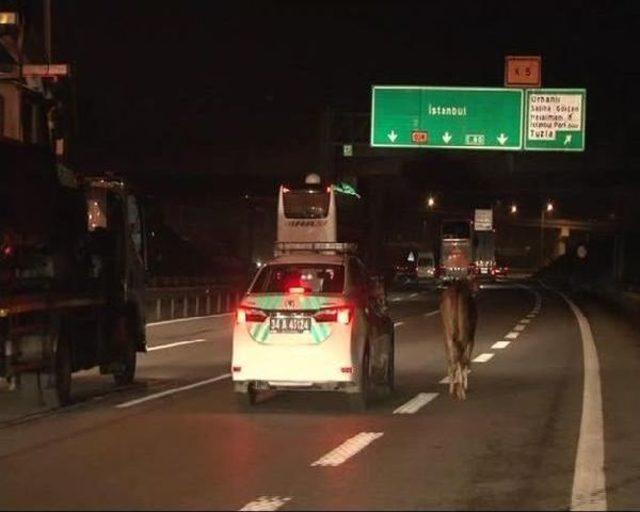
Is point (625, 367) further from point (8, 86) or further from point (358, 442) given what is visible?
point (8, 86)

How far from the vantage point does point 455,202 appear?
346 ft

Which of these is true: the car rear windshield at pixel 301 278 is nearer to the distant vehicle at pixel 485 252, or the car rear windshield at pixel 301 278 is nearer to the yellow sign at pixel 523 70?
the yellow sign at pixel 523 70

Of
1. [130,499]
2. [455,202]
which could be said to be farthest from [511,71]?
[455,202]

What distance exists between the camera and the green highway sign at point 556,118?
39031 mm

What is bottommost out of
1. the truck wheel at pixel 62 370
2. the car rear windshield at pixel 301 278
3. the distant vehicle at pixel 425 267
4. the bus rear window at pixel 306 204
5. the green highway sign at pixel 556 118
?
the distant vehicle at pixel 425 267

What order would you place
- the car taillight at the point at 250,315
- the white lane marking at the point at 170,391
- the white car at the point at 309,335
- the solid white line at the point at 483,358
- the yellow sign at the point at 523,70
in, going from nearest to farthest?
1. the white car at the point at 309,335
2. the car taillight at the point at 250,315
3. the white lane marking at the point at 170,391
4. the solid white line at the point at 483,358
5. the yellow sign at the point at 523,70

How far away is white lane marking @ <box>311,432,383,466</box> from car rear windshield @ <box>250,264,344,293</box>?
2.16 metres

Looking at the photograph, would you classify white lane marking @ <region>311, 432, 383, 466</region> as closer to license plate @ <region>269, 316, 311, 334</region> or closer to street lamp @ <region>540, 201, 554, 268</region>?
license plate @ <region>269, 316, 311, 334</region>

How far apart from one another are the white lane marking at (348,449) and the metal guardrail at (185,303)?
19.8 m

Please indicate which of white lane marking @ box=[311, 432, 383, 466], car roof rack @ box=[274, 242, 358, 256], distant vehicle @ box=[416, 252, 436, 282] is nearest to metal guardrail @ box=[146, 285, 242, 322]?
car roof rack @ box=[274, 242, 358, 256]

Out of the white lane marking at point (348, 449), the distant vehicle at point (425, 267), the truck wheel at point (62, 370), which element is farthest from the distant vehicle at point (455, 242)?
the white lane marking at point (348, 449)

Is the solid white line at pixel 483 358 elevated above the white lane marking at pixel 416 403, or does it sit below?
below

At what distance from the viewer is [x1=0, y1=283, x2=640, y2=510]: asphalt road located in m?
7.91

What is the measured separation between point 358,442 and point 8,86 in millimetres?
6393
